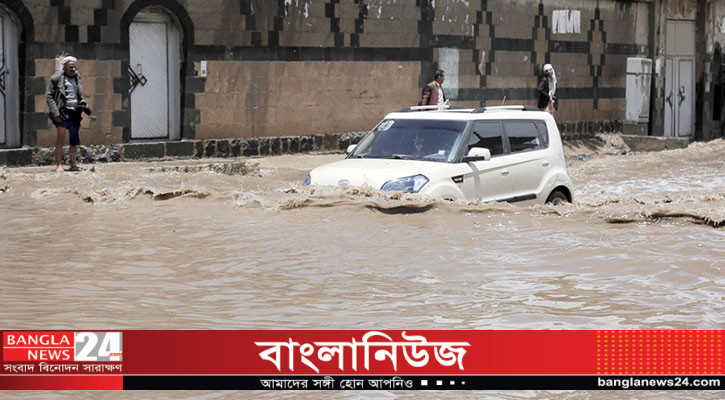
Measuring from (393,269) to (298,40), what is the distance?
12.1 m

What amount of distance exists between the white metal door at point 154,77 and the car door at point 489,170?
7703 mm

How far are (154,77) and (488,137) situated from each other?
314 inches

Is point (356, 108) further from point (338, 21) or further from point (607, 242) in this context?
point (607, 242)

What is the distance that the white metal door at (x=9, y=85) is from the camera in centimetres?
1691

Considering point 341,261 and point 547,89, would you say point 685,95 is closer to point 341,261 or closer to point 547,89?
point 547,89

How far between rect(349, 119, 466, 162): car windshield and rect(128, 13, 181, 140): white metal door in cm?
685

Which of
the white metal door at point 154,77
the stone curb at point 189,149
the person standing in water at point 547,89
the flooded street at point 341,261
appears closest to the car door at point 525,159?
the flooded street at point 341,261

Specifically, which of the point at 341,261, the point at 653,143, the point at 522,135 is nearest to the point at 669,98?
the point at 653,143

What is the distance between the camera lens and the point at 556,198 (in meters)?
13.6

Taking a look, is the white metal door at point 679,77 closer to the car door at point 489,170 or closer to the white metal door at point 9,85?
the white metal door at point 9,85

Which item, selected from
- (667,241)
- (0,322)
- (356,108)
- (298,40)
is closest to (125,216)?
(0,322)

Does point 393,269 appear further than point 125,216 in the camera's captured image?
No

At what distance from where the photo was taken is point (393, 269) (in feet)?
31.9

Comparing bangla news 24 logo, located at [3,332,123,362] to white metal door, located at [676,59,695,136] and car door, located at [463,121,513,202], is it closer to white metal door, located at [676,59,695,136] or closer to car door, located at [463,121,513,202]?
car door, located at [463,121,513,202]
